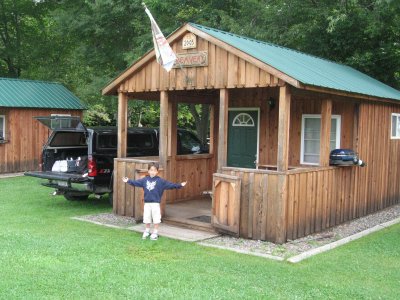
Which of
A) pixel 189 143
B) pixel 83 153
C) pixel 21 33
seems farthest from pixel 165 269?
pixel 21 33

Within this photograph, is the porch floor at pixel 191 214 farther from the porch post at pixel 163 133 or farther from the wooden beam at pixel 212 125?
the wooden beam at pixel 212 125

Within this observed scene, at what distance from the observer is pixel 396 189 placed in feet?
43.9

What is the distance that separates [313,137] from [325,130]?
1840mm

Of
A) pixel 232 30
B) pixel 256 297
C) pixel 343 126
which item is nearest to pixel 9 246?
pixel 256 297

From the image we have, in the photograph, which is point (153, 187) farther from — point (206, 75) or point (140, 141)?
point (140, 141)

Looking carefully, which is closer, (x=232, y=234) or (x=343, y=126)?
(x=232, y=234)

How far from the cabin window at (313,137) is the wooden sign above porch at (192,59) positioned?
10.3ft

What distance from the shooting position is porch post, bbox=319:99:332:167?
9.38 m

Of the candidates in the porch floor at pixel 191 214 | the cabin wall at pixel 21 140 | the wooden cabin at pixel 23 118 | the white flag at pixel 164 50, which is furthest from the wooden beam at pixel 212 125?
the cabin wall at pixel 21 140

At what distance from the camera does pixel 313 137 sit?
36.7 feet

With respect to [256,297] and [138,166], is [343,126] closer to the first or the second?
[138,166]

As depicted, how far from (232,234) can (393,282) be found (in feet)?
10.3

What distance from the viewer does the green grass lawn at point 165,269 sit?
5711 millimetres

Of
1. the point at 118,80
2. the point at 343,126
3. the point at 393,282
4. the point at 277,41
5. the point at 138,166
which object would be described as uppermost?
the point at 277,41
